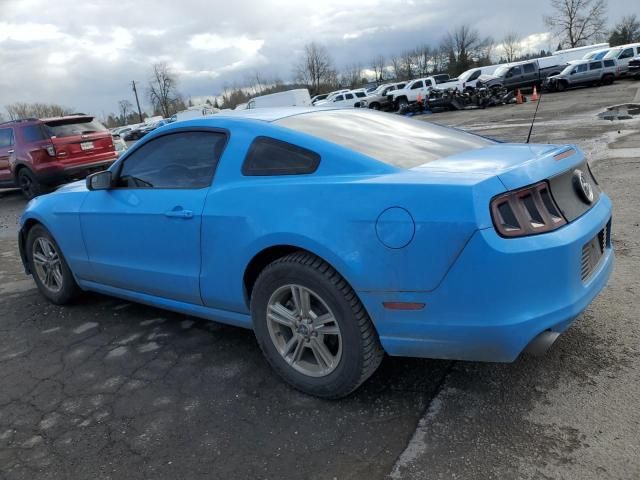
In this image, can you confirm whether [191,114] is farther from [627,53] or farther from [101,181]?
[101,181]

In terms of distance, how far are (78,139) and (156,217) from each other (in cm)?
920

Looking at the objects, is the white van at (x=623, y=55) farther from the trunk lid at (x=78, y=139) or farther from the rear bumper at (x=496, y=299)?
the rear bumper at (x=496, y=299)

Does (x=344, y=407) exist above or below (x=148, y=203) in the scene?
below

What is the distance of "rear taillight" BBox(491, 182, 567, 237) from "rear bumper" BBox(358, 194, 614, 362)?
0.04m

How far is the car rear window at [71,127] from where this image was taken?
11.3m

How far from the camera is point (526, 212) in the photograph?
2307 mm

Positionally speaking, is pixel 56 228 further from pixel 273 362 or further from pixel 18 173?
pixel 18 173

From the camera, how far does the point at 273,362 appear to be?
9.77 feet

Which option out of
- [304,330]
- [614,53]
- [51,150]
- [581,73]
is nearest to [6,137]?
[51,150]

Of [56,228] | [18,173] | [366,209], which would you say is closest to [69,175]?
[18,173]

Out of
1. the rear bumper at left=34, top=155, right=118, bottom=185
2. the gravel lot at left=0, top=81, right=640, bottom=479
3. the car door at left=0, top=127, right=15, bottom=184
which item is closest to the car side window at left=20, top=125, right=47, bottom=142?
the car door at left=0, top=127, right=15, bottom=184

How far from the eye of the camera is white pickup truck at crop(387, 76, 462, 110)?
35.5m

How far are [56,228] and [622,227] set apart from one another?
16.9 feet

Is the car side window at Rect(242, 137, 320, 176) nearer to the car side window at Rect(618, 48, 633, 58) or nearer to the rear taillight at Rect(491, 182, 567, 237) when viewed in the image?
the rear taillight at Rect(491, 182, 567, 237)
